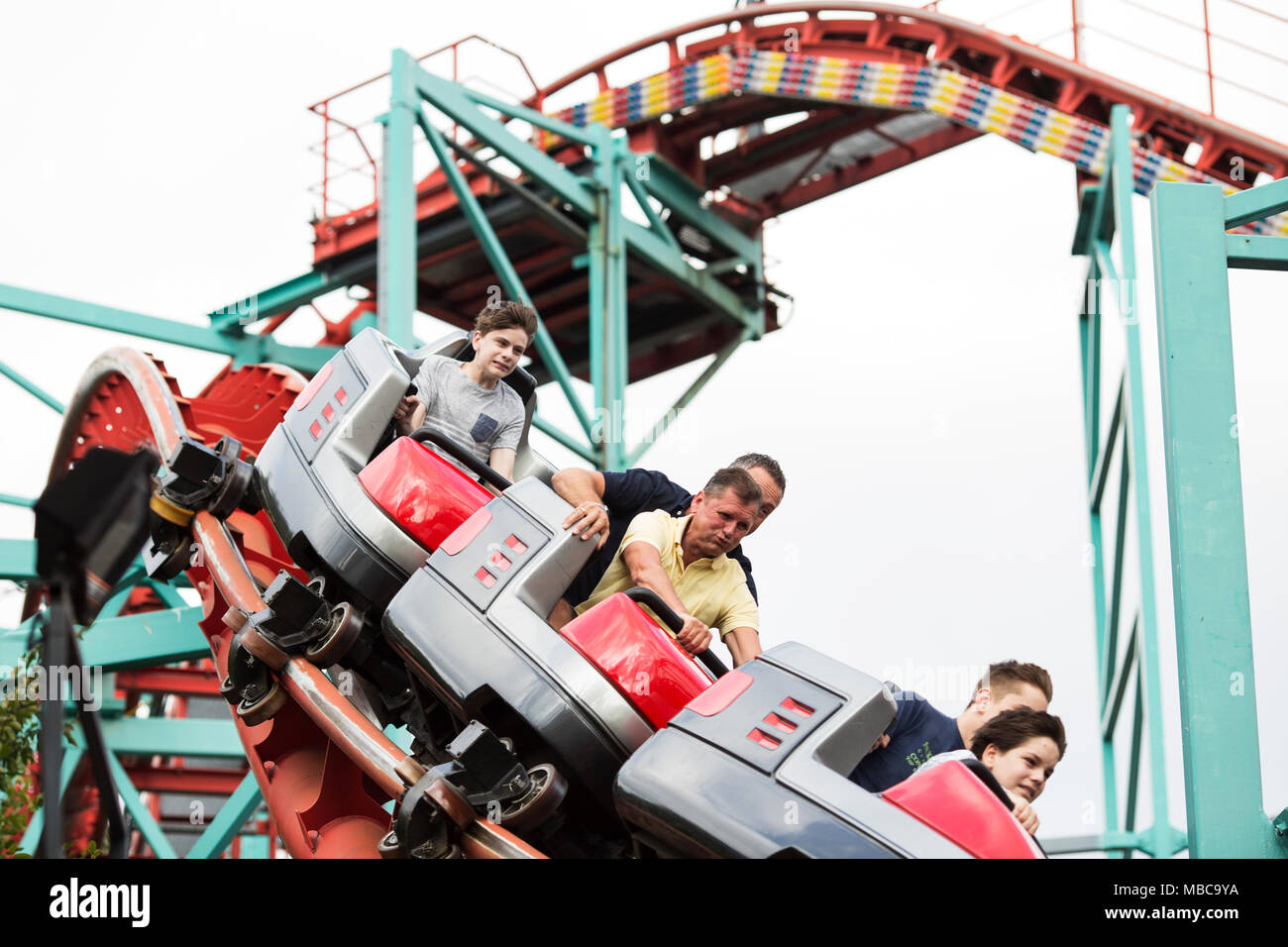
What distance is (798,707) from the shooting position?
2113 millimetres

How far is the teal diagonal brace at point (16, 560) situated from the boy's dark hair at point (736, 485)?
155 inches

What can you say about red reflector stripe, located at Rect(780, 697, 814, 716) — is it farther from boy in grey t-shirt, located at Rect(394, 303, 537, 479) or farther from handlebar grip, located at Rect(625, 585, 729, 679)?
boy in grey t-shirt, located at Rect(394, 303, 537, 479)

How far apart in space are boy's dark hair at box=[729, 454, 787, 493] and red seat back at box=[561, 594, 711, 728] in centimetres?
59

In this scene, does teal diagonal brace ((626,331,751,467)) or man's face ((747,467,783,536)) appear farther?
teal diagonal brace ((626,331,751,467))

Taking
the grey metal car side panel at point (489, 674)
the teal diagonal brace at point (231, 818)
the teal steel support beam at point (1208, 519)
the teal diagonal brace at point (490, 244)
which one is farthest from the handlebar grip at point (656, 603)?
the teal diagonal brace at point (490, 244)

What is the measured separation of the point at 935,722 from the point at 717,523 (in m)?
0.52

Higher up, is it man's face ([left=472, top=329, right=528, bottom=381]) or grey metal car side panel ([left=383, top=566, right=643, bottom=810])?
man's face ([left=472, top=329, right=528, bottom=381])

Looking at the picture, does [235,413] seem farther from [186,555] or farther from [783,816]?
[783,816]

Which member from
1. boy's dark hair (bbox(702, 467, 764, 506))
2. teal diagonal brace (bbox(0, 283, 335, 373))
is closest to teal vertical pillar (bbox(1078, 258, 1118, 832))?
teal diagonal brace (bbox(0, 283, 335, 373))

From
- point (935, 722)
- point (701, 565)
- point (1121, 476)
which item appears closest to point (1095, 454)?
point (1121, 476)

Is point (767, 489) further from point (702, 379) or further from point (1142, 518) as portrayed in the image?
point (702, 379)

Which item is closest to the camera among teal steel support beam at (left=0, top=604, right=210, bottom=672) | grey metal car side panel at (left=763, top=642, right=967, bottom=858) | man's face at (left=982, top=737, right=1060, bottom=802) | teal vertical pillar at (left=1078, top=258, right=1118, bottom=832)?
grey metal car side panel at (left=763, top=642, right=967, bottom=858)

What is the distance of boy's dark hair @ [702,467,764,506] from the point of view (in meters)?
2.63
